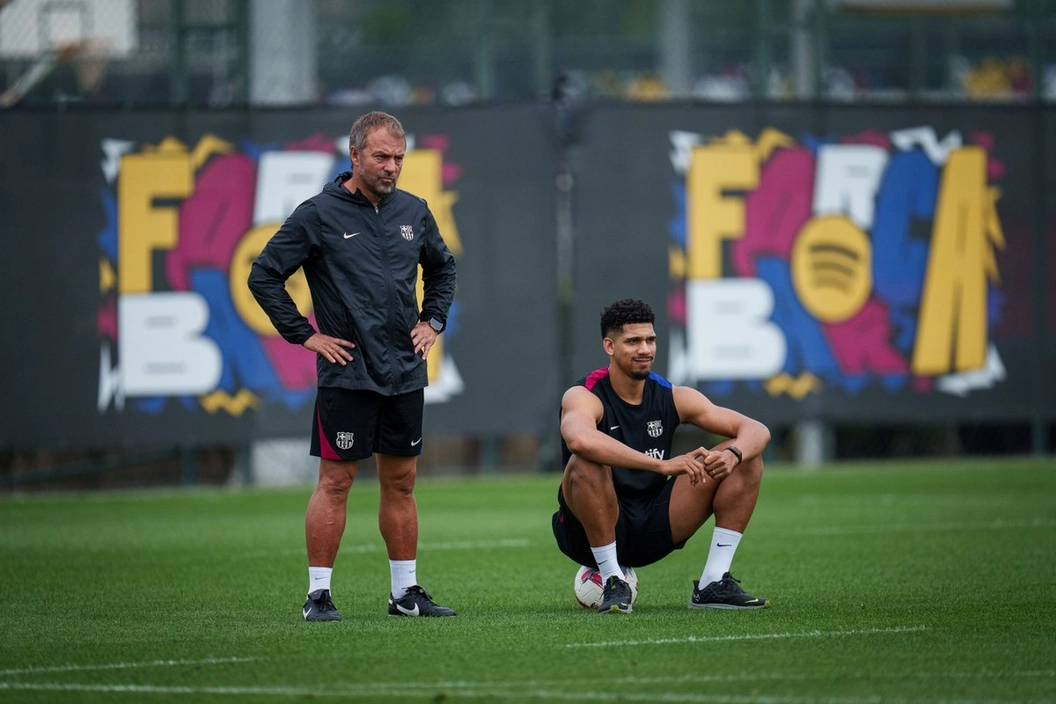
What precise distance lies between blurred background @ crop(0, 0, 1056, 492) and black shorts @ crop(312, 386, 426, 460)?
24.9 feet

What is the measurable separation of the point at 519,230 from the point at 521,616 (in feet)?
27.8

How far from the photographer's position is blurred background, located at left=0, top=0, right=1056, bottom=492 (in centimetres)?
1412

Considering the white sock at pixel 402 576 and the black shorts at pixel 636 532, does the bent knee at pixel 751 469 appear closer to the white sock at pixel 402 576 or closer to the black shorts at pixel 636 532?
the black shorts at pixel 636 532

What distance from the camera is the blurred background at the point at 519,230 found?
14.1 meters

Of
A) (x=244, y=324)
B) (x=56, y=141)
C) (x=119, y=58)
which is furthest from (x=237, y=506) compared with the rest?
(x=119, y=58)

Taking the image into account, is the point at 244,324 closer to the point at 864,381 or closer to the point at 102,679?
the point at 864,381

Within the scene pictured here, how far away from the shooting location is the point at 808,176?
607 inches

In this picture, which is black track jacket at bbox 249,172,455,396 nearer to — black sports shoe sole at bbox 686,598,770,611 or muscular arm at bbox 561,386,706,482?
muscular arm at bbox 561,386,706,482

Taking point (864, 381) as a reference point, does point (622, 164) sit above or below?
above

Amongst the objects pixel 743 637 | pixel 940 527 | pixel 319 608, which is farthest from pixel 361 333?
pixel 940 527

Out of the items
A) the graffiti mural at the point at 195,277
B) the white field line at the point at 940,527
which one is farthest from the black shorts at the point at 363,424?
the graffiti mural at the point at 195,277

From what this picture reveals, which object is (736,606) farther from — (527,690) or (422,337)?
(527,690)

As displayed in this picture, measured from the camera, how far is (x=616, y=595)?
6758mm

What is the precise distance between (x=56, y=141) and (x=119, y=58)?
1.30 metres
